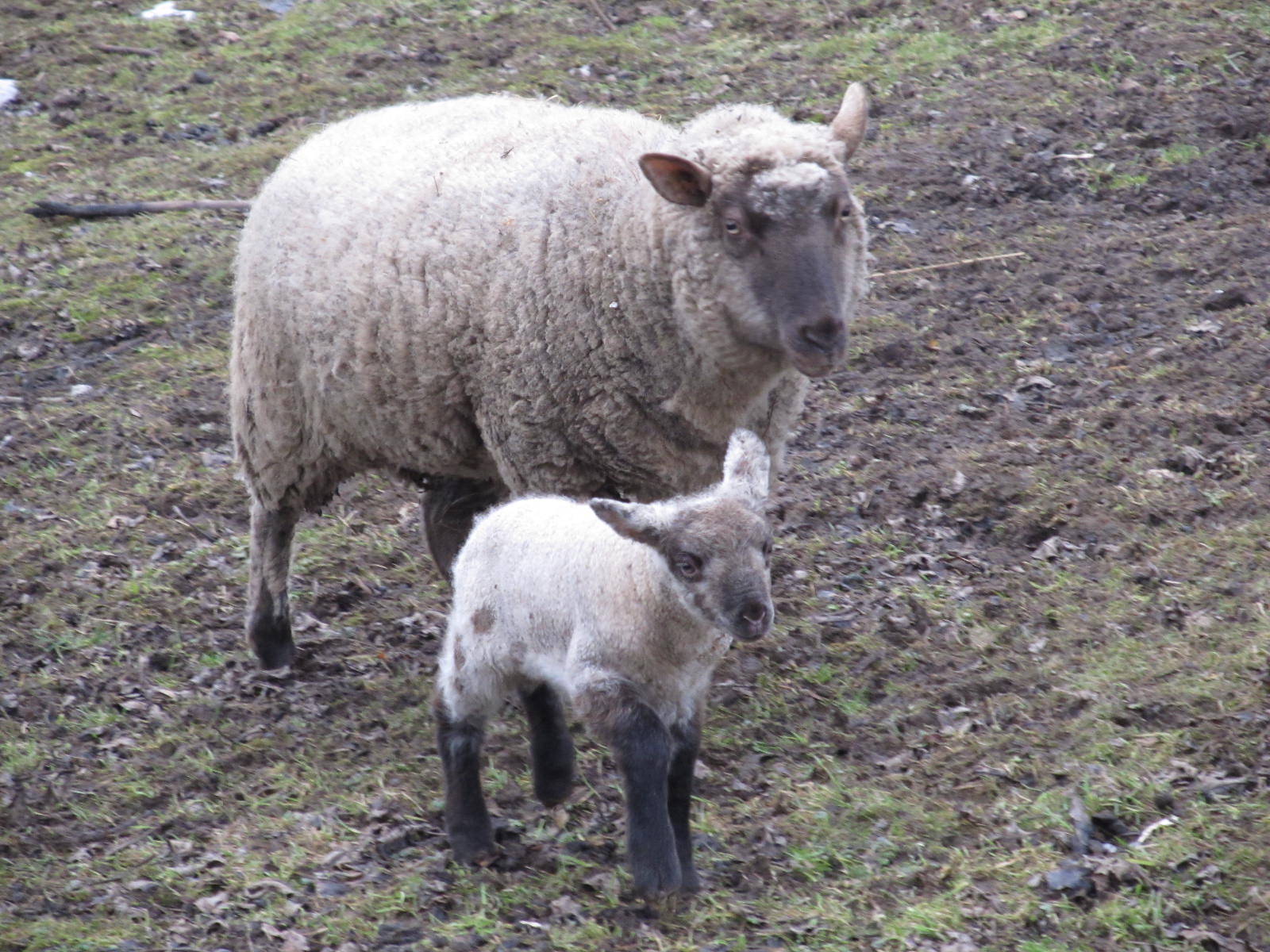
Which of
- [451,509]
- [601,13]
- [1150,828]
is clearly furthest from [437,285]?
[601,13]

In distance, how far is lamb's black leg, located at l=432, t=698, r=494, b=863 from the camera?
5.04 meters

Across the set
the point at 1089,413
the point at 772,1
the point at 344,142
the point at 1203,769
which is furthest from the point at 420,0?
the point at 1203,769

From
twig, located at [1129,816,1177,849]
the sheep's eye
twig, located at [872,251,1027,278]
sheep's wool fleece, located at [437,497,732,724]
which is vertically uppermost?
the sheep's eye

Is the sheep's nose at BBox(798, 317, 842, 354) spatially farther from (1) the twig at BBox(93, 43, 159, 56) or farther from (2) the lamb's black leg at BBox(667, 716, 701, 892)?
(1) the twig at BBox(93, 43, 159, 56)

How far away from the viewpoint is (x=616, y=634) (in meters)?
4.56

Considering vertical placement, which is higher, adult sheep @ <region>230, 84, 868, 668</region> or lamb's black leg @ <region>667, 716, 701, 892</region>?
adult sheep @ <region>230, 84, 868, 668</region>

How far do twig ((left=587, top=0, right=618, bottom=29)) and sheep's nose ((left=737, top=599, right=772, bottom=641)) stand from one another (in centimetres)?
1036

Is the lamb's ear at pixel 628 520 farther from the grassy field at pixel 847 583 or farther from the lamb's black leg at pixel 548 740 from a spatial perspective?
the grassy field at pixel 847 583

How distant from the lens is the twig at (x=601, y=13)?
13672 millimetres

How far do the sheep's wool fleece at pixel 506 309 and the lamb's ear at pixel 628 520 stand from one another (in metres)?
1.23

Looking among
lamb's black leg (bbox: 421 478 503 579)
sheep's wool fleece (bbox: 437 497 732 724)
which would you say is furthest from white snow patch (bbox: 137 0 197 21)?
sheep's wool fleece (bbox: 437 497 732 724)

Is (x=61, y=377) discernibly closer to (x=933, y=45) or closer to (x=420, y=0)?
(x=420, y=0)

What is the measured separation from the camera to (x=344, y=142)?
6691 mm

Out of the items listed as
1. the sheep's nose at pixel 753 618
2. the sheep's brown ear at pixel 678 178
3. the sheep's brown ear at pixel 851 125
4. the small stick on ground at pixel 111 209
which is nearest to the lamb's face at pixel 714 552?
the sheep's nose at pixel 753 618
